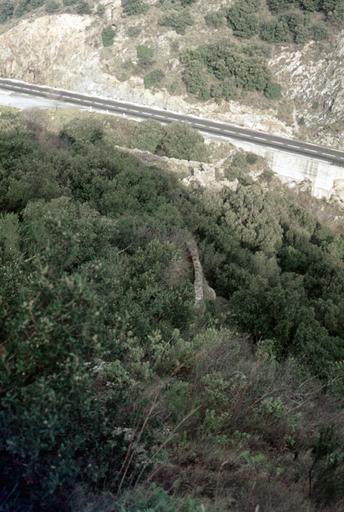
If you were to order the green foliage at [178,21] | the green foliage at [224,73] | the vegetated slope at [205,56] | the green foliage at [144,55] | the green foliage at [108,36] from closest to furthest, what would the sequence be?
the vegetated slope at [205,56] < the green foliage at [224,73] < the green foliage at [144,55] < the green foliage at [178,21] < the green foliage at [108,36]

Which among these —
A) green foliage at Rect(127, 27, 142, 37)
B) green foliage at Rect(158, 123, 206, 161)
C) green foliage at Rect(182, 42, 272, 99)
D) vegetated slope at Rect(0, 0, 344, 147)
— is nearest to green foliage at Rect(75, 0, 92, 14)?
vegetated slope at Rect(0, 0, 344, 147)

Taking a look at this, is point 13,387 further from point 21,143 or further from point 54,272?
point 21,143

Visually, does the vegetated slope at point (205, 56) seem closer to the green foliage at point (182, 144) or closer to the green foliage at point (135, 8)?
the green foliage at point (135, 8)

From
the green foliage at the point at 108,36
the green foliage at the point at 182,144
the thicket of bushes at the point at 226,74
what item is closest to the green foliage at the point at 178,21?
the thicket of bushes at the point at 226,74

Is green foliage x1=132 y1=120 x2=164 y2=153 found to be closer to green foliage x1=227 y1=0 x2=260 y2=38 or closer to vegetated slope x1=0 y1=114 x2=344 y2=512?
green foliage x1=227 y1=0 x2=260 y2=38

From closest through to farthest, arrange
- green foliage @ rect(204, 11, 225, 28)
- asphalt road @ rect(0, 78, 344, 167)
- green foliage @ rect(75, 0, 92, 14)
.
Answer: asphalt road @ rect(0, 78, 344, 167) < green foliage @ rect(204, 11, 225, 28) < green foliage @ rect(75, 0, 92, 14)
